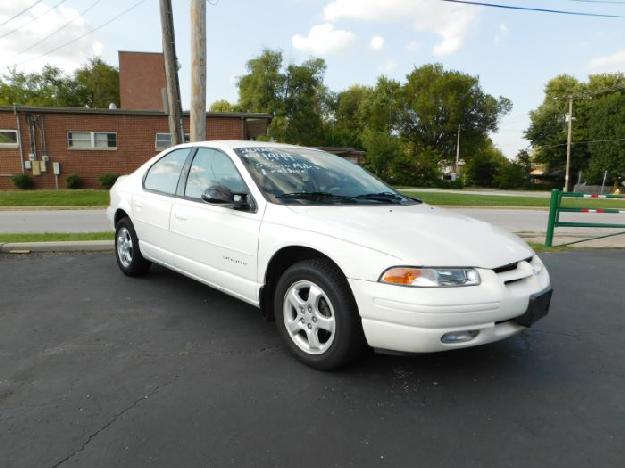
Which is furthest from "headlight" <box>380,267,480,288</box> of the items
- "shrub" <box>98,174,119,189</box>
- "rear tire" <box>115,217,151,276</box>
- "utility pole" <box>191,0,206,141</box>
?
"shrub" <box>98,174,119,189</box>

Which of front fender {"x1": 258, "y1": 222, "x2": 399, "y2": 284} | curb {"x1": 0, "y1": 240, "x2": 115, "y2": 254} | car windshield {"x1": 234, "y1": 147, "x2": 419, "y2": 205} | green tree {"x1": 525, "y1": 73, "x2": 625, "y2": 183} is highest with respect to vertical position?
green tree {"x1": 525, "y1": 73, "x2": 625, "y2": 183}

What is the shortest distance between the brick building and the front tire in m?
18.5

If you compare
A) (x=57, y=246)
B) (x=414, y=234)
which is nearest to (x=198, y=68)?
(x=57, y=246)

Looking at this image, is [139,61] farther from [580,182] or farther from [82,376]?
[580,182]

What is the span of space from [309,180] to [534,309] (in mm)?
1910

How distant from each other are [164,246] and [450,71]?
59.2 meters

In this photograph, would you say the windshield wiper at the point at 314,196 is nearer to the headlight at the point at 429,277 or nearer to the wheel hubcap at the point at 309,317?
the wheel hubcap at the point at 309,317

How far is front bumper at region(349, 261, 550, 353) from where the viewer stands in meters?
2.54

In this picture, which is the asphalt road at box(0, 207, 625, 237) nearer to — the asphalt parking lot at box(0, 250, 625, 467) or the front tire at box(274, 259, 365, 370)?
the asphalt parking lot at box(0, 250, 625, 467)

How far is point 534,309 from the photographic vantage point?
9.28 feet

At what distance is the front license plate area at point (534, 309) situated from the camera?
2.78m

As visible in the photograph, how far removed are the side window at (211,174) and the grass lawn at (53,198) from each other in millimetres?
13514

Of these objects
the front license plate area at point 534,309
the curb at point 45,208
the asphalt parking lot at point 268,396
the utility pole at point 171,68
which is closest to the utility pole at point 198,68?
the utility pole at point 171,68

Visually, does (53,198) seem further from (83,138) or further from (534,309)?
(534,309)
